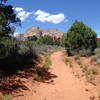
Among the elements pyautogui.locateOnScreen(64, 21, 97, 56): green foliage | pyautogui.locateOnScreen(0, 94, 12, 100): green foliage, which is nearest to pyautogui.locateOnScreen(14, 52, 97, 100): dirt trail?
pyautogui.locateOnScreen(0, 94, 12, 100): green foliage

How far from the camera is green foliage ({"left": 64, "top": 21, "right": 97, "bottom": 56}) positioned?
76.5 feet

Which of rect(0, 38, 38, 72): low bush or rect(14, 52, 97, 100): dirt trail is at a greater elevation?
rect(0, 38, 38, 72): low bush

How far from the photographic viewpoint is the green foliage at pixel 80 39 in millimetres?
23328

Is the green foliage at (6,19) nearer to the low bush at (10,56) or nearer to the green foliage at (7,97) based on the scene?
the low bush at (10,56)

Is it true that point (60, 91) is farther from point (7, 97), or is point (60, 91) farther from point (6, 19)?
point (6, 19)

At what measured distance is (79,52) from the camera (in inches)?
906

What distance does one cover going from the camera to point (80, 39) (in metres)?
23.5

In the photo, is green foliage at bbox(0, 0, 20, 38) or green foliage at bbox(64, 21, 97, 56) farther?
green foliage at bbox(64, 21, 97, 56)

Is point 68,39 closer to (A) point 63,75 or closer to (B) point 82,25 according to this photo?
(B) point 82,25

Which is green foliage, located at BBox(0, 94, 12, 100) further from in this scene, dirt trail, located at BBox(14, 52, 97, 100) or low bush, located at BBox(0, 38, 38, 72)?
low bush, located at BBox(0, 38, 38, 72)

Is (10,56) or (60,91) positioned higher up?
(10,56)

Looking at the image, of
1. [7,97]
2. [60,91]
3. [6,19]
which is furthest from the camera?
[6,19]

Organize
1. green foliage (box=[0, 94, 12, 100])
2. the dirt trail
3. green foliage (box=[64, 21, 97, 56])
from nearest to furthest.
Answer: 1. green foliage (box=[0, 94, 12, 100])
2. the dirt trail
3. green foliage (box=[64, 21, 97, 56])

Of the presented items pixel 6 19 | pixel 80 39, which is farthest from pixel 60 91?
pixel 80 39
